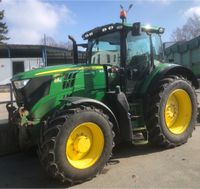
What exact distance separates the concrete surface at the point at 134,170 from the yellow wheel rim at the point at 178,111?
1.38 ft

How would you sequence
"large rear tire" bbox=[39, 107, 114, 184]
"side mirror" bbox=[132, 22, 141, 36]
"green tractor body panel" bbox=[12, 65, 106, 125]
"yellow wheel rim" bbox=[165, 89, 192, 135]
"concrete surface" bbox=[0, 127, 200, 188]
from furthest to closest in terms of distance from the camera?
"yellow wheel rim" bbox=[165, 89, 192, 135], "side mirror" bbox=[132, 22, 141, 36], "green tractor body panel" bbox=[12, 65, 106, 125], "concrete surface" bbox=[0, 127, 200, 188], "large rear tire" bbox=[39, 107, 114, 184]

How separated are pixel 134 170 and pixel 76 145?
1033 millimetres

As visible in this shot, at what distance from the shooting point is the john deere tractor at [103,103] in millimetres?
5738

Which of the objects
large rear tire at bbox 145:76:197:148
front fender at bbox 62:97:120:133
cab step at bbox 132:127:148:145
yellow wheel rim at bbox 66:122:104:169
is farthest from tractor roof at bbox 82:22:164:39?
yellow wheel rim at bbox 66:122:104:169

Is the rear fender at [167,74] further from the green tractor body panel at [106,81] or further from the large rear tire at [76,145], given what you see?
the large rear tire at [76,145]

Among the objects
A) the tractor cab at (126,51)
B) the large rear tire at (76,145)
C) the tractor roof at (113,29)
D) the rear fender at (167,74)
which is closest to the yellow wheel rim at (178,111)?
the rear fender at (167,74)

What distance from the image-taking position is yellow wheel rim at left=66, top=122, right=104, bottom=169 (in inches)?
230

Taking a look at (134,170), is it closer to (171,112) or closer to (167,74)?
(171,112)

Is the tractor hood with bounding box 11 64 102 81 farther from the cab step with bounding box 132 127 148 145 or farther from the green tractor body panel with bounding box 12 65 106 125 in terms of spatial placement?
the cab step with bounding box 132 127 148 145

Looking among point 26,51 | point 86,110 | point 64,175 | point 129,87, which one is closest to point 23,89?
point 86,110

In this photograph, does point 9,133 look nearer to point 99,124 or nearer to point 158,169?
point 99,124

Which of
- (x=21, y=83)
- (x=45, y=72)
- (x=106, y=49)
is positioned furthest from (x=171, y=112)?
(x=21, y=83)

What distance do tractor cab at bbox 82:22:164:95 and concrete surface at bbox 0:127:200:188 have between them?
4.25ft

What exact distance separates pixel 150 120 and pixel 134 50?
54.2 inches
